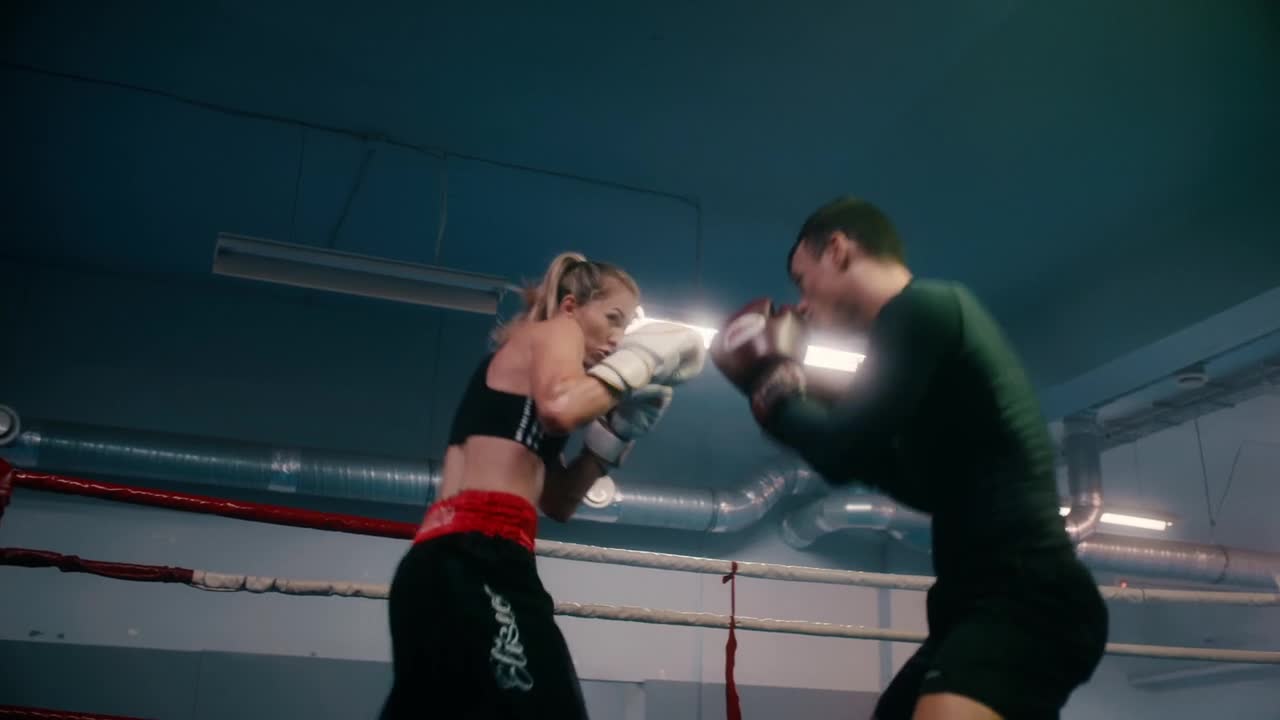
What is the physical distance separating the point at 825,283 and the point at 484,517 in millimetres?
664

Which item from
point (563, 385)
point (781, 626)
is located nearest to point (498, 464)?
point (563, 385)

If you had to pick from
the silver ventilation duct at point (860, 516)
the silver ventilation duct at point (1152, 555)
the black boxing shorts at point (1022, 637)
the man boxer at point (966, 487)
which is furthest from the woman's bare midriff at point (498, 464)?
the silver ventilation duct at point (1152, 555)

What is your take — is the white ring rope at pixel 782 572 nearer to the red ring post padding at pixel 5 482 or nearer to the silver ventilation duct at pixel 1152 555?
the red ring post padding at pixel 5 482

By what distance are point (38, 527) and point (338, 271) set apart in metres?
2.60

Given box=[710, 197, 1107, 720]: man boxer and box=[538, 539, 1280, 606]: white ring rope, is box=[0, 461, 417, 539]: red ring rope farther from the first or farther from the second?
box=[710, 197, 1107, 720]: man boxer

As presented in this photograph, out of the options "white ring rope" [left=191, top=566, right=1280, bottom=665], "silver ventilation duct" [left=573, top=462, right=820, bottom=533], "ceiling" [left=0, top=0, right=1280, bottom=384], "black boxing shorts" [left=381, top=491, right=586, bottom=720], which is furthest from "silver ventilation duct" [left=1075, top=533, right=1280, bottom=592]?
"black boxing shorts" [left=381, top=491, right=586, bottom=720]

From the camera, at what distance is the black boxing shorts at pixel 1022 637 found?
48.5 inches

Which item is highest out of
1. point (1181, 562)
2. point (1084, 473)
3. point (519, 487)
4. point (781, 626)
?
point (1084, 473)

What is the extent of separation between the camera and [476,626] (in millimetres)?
1386

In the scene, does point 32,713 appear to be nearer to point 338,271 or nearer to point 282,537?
point 338,271

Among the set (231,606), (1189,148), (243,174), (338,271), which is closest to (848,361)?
(1189,148)

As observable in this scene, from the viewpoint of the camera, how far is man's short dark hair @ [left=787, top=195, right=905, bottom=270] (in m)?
1.66

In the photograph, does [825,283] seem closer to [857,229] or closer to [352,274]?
[857,229]

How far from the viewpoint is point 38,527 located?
530 centimetres
